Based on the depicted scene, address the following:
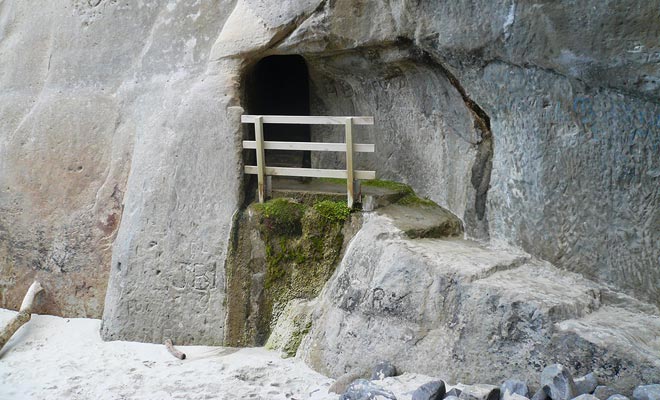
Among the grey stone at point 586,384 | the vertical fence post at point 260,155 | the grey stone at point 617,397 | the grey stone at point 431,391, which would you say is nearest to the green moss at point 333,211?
the vertical fence post at point 260,155

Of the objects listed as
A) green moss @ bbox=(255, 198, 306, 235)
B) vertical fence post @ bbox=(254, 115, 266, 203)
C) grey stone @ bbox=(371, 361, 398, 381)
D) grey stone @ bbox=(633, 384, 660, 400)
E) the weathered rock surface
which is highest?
vertical fence post @ bbox=(254, 115, 266, 203)

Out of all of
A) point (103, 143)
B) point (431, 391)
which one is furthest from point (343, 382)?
point (103, 143)

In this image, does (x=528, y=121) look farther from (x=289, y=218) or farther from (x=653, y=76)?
(x=289, y=218)

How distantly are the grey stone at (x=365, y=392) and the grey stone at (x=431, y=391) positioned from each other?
182 millimetres

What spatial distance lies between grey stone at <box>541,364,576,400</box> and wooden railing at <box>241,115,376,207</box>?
2.43 meters

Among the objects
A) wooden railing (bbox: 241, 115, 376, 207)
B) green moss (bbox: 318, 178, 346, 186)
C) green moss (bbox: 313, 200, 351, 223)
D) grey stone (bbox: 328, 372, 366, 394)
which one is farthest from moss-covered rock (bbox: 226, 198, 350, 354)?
grey stone (bbox: 328, 372, 366, 394)

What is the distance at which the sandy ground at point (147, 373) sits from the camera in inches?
234

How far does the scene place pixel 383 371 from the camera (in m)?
5.66

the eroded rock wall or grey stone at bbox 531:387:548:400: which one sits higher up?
the eroded rock wall

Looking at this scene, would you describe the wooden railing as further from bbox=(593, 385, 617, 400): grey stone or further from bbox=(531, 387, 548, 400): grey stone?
bbox=(593, 385, 617, 400): grey stone

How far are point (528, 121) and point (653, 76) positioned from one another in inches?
44.8

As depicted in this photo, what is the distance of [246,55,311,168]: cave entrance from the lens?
8.61m

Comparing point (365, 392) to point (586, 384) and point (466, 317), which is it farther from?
point (586, 384)

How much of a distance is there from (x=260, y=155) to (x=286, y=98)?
2.49 meters
